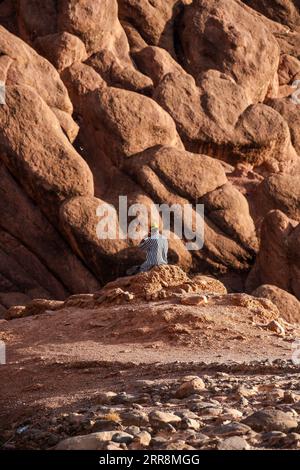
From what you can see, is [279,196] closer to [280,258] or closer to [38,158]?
[280,258]

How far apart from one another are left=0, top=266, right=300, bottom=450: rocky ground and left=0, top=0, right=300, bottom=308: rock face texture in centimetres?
673

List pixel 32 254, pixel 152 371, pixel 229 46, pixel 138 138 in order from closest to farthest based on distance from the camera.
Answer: pixel 152 371, pixel 32 254, pixel 138 138, pixel 229 46

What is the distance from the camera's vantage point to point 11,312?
19.6 meters

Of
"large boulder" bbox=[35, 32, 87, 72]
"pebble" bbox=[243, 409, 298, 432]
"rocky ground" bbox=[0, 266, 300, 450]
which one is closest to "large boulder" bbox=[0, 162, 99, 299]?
"large boulder" bbox=[35, 32, 87, 72]

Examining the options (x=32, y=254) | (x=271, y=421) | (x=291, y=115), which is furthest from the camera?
(x=291, y=115)

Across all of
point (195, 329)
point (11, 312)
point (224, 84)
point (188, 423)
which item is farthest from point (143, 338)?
point (224, 84)

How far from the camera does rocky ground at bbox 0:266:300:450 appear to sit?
30.8ft

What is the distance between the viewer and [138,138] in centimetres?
2839

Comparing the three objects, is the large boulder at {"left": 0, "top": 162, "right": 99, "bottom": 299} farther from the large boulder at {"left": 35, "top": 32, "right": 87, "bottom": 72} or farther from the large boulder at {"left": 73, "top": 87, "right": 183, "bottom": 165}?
the large boulder at {"left": 35, "top": 32, "right": 87, "bottom": 72}

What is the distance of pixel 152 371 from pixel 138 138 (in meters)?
15.8

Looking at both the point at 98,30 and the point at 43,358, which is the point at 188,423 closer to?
the point at 43,358

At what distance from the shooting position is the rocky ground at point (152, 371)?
30.8 feet

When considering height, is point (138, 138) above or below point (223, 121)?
below

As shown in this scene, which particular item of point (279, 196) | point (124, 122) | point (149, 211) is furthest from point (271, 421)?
point (279, 196)
